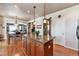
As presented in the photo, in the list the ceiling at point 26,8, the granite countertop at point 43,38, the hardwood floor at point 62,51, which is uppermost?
the ceiling at point 26,8

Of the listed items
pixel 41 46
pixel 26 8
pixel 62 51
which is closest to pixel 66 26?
pixel 62 51

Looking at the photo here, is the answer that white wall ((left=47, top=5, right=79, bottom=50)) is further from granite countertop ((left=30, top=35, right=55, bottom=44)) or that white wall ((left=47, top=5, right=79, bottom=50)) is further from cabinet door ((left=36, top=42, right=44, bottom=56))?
cabinet door ((left=36, top=42, right=44, bottom=56))

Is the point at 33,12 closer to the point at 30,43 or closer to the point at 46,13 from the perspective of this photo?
the point at 46,13

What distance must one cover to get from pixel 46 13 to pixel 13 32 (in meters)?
0.83

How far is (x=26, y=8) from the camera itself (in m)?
2.12

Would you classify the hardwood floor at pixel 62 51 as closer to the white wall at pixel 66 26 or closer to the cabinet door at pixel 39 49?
the white wall at pixel 66 26

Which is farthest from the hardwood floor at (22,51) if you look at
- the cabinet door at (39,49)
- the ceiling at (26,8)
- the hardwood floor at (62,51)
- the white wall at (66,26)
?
the ceiling at (26,8)

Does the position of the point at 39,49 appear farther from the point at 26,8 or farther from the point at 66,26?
the point at 26,8

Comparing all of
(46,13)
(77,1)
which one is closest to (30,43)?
(46,13)

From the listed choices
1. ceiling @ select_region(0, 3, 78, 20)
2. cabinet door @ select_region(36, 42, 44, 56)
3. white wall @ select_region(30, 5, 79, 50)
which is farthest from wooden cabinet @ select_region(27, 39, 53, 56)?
ceiling @ select_region(0, 3, 78, 20)

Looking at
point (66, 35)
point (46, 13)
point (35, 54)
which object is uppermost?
point (46, 13)

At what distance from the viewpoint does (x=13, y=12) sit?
2.10 m

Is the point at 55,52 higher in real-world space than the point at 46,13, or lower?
lower

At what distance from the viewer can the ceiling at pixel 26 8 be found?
2.08 meters
